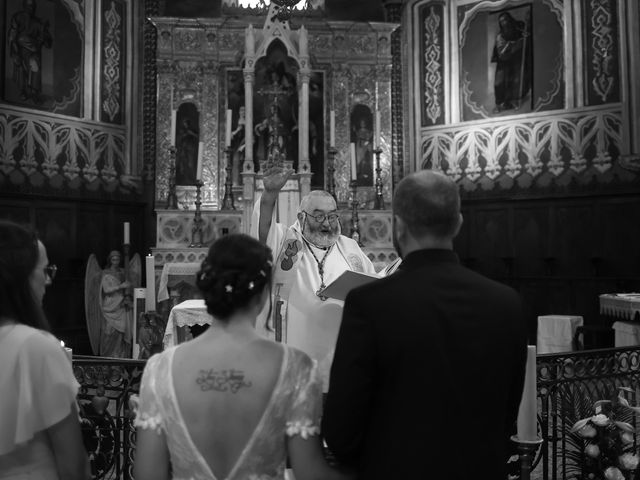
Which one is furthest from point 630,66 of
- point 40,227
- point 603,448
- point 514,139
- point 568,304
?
point 40,227

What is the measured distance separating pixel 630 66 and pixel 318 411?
1022 cm

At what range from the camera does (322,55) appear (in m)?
12.6

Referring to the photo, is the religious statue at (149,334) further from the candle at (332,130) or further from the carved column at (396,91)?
the carved column at (396,91)

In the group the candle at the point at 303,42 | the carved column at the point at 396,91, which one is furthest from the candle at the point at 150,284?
the carved column at the point at 396,91

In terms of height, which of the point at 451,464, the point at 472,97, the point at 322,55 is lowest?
the point at 451,464

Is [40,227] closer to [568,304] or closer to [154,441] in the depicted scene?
[568,304]

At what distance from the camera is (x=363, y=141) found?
1254 cm

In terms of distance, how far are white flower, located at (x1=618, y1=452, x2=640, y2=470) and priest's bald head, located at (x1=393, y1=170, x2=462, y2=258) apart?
2.29m

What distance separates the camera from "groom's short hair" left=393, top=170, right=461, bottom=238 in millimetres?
2166

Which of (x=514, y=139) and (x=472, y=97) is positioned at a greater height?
(x=472, y=97)

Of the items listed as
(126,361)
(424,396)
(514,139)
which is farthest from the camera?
(514,139)

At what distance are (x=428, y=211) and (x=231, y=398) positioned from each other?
2.64 feet

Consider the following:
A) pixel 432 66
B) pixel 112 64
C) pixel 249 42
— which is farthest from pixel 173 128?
pixel 432 66

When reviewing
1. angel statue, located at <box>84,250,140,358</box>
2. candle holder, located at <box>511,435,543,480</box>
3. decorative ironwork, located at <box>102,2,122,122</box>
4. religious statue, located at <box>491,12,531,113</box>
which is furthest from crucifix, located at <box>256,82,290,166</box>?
candle holder, located at <box>511,435,543,480</box>
